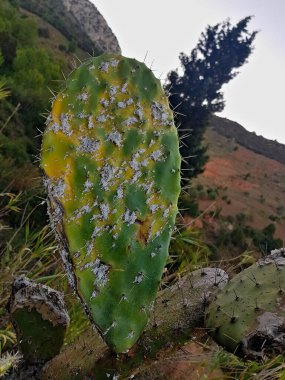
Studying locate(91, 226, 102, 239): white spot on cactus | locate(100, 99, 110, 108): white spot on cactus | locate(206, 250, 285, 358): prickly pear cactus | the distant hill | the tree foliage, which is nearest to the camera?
locate(206, 250, 285, 358): prickly pear cactus

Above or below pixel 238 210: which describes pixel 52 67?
above

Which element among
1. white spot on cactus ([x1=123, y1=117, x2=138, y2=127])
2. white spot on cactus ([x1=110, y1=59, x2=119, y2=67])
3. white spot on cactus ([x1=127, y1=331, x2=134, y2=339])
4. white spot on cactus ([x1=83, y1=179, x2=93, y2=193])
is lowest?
white spot on cactus ([x1=127, y1=331, x2=134, y2=339])

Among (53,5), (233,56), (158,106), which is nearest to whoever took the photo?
(158,106)

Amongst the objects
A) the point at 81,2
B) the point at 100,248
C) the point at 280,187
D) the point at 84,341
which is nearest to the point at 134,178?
the point at 100,248

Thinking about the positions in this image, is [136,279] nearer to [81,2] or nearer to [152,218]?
[152,218]

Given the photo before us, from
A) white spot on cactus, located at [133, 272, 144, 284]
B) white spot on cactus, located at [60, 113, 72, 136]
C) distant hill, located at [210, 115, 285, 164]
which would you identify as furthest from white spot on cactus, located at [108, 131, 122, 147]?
distant hill, located at [210, 115, 285, 164]

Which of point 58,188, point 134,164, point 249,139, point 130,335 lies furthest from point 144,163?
point 249,139

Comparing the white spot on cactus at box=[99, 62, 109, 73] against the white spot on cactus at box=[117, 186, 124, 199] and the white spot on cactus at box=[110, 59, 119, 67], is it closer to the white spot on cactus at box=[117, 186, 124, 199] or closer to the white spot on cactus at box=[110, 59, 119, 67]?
the white spot on cactus at box=[110, 59, 119, 67]
